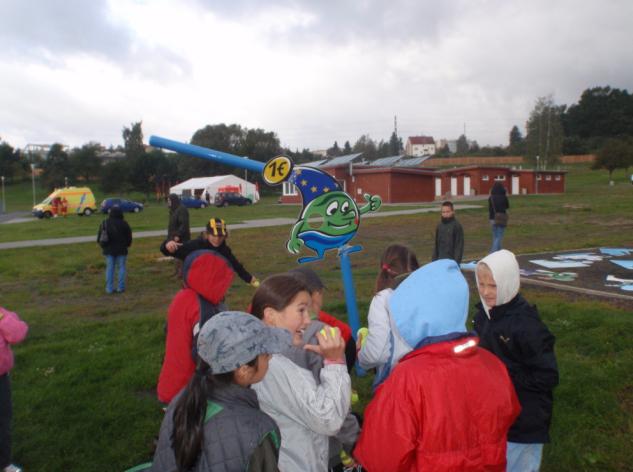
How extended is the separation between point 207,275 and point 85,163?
86.0m

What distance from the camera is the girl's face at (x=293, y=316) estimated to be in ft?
9.06

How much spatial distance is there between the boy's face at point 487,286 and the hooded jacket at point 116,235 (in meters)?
8.71

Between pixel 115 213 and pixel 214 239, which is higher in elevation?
pixel 115 213

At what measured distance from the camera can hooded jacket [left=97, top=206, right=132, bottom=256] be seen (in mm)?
10461

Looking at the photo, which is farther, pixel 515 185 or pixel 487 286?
pixel 515 185

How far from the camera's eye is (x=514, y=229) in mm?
20812

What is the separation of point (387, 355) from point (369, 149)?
124 meters

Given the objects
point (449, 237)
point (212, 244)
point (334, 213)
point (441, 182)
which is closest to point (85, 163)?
point (441, 182)

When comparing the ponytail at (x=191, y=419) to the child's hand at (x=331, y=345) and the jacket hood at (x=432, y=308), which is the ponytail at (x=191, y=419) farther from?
the jacket hood at (x=432, y=308)

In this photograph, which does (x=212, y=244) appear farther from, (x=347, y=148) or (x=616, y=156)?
(x=347, y=148)

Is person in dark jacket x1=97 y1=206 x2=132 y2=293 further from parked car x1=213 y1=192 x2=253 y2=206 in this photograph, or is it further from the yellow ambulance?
parked car x1=213 y1=192 x2=253 y2=206

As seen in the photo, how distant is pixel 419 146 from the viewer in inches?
6334

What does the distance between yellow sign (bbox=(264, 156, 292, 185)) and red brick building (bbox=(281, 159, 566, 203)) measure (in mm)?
39432

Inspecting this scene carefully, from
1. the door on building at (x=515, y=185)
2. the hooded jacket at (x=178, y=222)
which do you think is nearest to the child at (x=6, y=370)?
the hooded jacket at (x=178, y=222)
